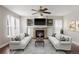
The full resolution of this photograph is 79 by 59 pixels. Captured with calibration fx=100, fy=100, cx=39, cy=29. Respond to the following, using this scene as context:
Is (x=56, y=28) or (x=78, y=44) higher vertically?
(x=56, y=28)

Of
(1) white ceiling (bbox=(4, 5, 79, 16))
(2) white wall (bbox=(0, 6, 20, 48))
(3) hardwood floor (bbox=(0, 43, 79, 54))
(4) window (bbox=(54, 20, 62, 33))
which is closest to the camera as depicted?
(1) white ceiling (bbox=(4, 5, 79, 16))

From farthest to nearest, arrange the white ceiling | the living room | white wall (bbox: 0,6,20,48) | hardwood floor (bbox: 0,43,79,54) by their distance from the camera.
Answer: white wall (bbox: 0,6,20,48) → the living room → hardwood floor (bbox: 0,43,79,54) → the white ceiling

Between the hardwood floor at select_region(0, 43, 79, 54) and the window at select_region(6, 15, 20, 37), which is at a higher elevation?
the window at select_region(6, 15, 20, 37)

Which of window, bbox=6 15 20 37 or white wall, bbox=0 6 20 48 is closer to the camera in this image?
window, bbox=6 15 20 37

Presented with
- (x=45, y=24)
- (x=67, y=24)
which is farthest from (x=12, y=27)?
(x=67, y=24)

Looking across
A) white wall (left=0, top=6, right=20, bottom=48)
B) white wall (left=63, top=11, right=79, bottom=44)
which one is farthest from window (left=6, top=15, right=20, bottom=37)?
white wall (left=63, top=11, right=79, bottom=44)

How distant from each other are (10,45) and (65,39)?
230 cm

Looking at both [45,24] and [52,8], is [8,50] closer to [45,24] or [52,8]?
[45,24]

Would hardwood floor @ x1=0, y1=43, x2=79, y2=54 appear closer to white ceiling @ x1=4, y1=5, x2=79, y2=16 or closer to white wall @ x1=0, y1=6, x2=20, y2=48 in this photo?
white wall @ x1=0, y1=6, x2=20, y2=48

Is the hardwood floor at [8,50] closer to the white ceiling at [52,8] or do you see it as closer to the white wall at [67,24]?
the white wall at [67,24]

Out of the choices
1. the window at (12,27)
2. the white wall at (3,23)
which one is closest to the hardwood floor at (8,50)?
the white wall at (3,23)

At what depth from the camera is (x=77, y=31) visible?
4785 millimetres
